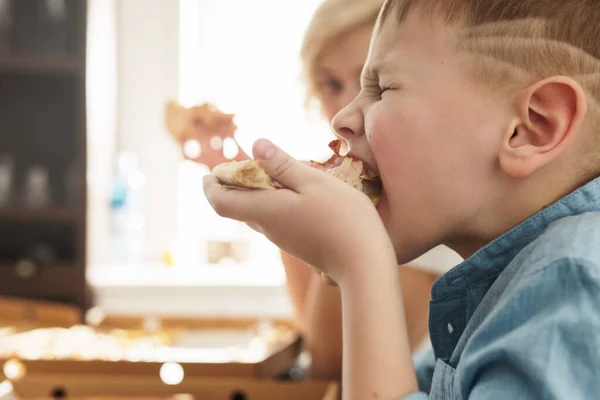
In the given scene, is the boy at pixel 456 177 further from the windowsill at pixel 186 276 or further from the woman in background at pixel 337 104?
the windowsill at pixel 186 276

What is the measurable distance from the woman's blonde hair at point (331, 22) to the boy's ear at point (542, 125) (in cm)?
59

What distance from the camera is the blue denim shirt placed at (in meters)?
0.49

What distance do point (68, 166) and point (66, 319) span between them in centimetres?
118

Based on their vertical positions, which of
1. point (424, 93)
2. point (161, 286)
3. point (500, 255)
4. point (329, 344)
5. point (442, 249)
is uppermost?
point (424, 93)

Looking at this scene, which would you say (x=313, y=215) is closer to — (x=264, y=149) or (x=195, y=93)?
(x=264, y=149)

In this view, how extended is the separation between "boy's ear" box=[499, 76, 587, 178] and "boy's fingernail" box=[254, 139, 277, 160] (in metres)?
0.21

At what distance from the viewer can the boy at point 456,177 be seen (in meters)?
0.61

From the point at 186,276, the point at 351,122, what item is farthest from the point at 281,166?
the point at 186,276

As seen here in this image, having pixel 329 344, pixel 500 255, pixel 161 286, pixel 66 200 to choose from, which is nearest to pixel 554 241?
pixel 500 255

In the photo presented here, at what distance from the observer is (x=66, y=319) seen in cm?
176

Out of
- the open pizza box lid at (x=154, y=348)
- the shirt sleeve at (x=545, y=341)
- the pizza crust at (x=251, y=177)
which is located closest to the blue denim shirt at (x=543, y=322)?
the shirt sleeve at (x=545, y=341)

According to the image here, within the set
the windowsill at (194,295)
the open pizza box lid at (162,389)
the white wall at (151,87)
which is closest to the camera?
the open pizza box lid at (162,389)

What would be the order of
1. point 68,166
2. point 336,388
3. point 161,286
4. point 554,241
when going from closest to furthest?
point 554,241, point 336,388, point 161,286, point 68,166

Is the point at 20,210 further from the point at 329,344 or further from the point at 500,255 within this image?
the point at 500,255
